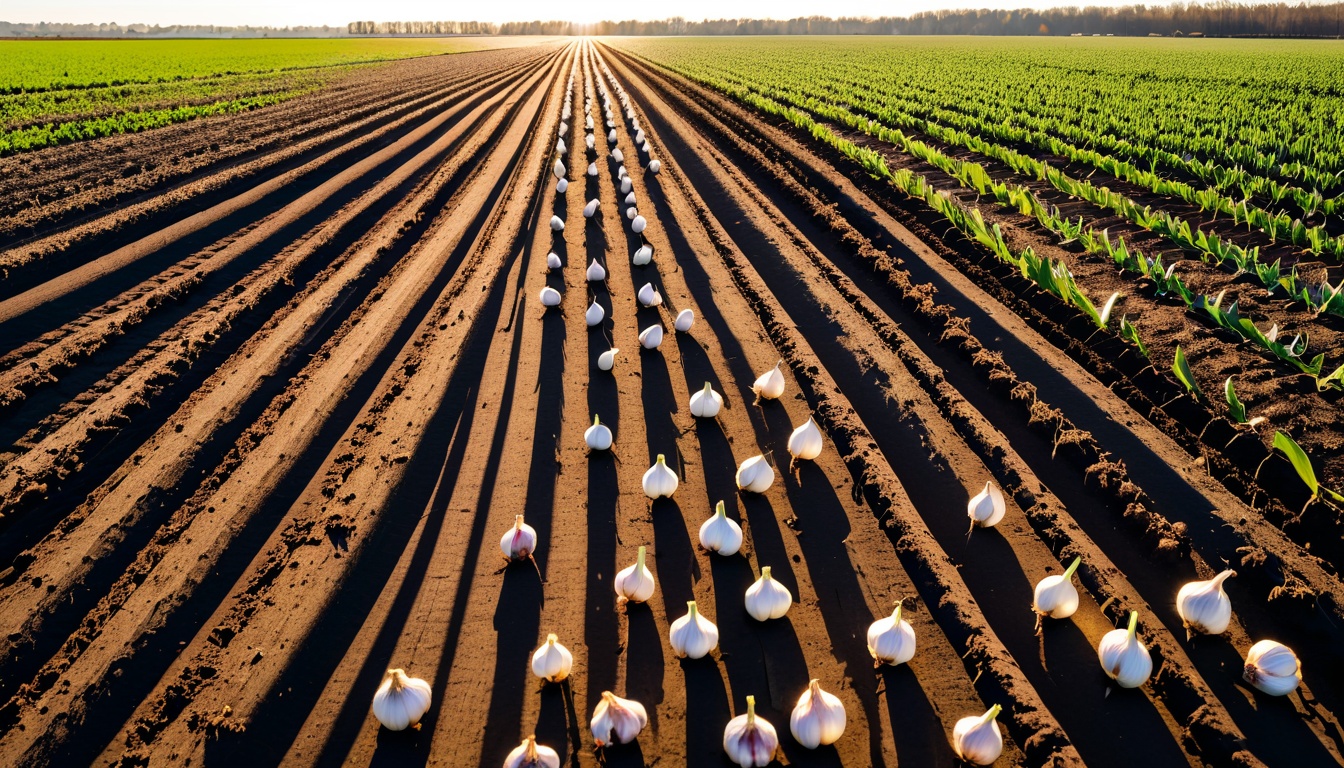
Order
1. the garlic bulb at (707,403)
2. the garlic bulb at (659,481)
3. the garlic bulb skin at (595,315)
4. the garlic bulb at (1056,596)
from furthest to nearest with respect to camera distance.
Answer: the garlic bulb skin at (595,315) → the garlic bulb at (707,403) → the garlic bulb at (659,481) → the garlic bulb at (1056,596)

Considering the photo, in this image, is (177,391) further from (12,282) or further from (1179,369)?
(1179,369)

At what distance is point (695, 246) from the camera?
445 inches

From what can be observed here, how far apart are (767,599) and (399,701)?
2104 mm

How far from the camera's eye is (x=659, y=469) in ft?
17.5

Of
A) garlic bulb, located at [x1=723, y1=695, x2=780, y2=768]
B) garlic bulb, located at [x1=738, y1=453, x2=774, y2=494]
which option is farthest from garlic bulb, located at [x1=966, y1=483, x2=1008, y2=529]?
garlic bulb, located at [x1=723, y1=695, x2=780, y2=768]

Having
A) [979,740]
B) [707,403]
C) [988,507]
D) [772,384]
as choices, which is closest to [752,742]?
[979,740]

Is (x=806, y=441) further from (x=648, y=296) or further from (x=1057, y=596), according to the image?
(x=648, y=296)

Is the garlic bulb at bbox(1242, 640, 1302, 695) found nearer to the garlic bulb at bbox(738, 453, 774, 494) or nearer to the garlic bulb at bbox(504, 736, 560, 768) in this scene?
the garlic bulb at bbox(738, 453, 774, 494)

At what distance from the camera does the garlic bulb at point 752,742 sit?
3443mm

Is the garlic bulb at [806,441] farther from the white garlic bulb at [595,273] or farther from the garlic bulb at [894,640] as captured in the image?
the white garlic bulb at [595,273]

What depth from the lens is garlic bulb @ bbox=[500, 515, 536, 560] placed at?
4.85 meters

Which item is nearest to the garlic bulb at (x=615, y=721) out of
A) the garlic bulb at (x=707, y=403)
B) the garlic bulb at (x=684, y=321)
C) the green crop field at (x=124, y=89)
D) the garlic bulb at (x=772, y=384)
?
the garlic bulb at (x=707, y=403)

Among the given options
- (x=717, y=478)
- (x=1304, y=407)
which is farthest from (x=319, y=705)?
(x=1304, y=407)

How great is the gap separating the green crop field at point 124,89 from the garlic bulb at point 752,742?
22.5 m
